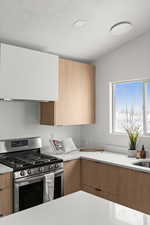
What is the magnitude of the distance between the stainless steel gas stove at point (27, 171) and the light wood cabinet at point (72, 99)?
0.54 meters

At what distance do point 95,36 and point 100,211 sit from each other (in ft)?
7.45

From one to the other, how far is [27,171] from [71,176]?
0.73 meters

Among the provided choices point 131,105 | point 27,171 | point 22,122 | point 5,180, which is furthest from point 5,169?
point 131,105

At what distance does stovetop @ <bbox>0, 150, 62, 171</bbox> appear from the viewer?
2.35 meters

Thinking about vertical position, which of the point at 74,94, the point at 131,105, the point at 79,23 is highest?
the point at 79,23

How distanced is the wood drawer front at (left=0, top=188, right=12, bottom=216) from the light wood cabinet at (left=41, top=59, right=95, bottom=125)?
1.11 meters

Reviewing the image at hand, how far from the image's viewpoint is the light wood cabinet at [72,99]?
304 centimetres

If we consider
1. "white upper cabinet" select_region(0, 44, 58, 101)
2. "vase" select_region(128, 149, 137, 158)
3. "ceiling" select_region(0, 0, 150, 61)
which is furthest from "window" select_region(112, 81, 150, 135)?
"white upper cabinet" select_region(0, 44, 58, 101)

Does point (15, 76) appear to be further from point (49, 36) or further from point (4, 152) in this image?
point (4, 152)

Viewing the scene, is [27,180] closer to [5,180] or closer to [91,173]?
[5,180]

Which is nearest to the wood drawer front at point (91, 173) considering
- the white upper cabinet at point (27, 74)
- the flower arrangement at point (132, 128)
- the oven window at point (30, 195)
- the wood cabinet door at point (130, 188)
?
the wood cabinet door at point (130, 188)

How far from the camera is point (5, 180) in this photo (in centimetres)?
218

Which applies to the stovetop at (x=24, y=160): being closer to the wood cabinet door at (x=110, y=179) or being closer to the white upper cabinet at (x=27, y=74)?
the wood cabinet door at (x=110, y=179)

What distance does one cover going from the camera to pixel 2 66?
7.91ft
